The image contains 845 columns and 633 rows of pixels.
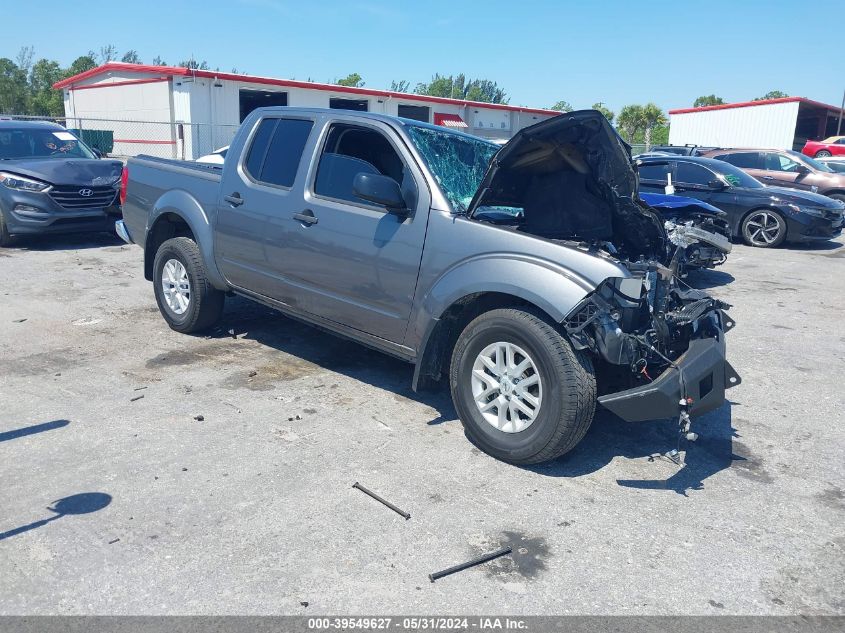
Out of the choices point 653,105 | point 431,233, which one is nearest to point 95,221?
point 431,233

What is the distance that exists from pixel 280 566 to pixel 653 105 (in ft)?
228

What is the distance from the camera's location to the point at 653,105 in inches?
2601

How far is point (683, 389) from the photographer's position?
390cm

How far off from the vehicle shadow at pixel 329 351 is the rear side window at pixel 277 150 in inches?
57.2

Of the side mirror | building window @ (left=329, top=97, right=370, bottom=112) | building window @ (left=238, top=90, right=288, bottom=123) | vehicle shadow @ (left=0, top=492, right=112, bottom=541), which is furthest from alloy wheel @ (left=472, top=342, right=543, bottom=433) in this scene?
building window @ (left=329, top=97, right=370, bottom=112)

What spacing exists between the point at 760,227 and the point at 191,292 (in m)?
→ 10.8

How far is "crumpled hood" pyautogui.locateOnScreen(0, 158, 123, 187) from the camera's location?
10.4m

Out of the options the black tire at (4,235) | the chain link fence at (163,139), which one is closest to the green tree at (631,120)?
the chain link fence at (163,139)

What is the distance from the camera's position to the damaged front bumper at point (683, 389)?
12.6 feet

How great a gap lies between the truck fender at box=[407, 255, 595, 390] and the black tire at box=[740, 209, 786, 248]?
10.6 m

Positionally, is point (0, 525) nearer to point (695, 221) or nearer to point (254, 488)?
point (254, 488)

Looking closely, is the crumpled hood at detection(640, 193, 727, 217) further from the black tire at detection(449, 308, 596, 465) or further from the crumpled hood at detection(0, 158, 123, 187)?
the crumpled hood at detection(0, 158, 123, 187)

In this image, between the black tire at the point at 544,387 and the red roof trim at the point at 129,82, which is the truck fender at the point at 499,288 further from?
the red roof trim at the point at 129,82

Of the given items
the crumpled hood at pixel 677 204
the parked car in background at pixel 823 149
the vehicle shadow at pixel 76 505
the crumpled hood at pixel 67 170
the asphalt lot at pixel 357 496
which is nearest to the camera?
the asphalt lot at pixel 357 496
